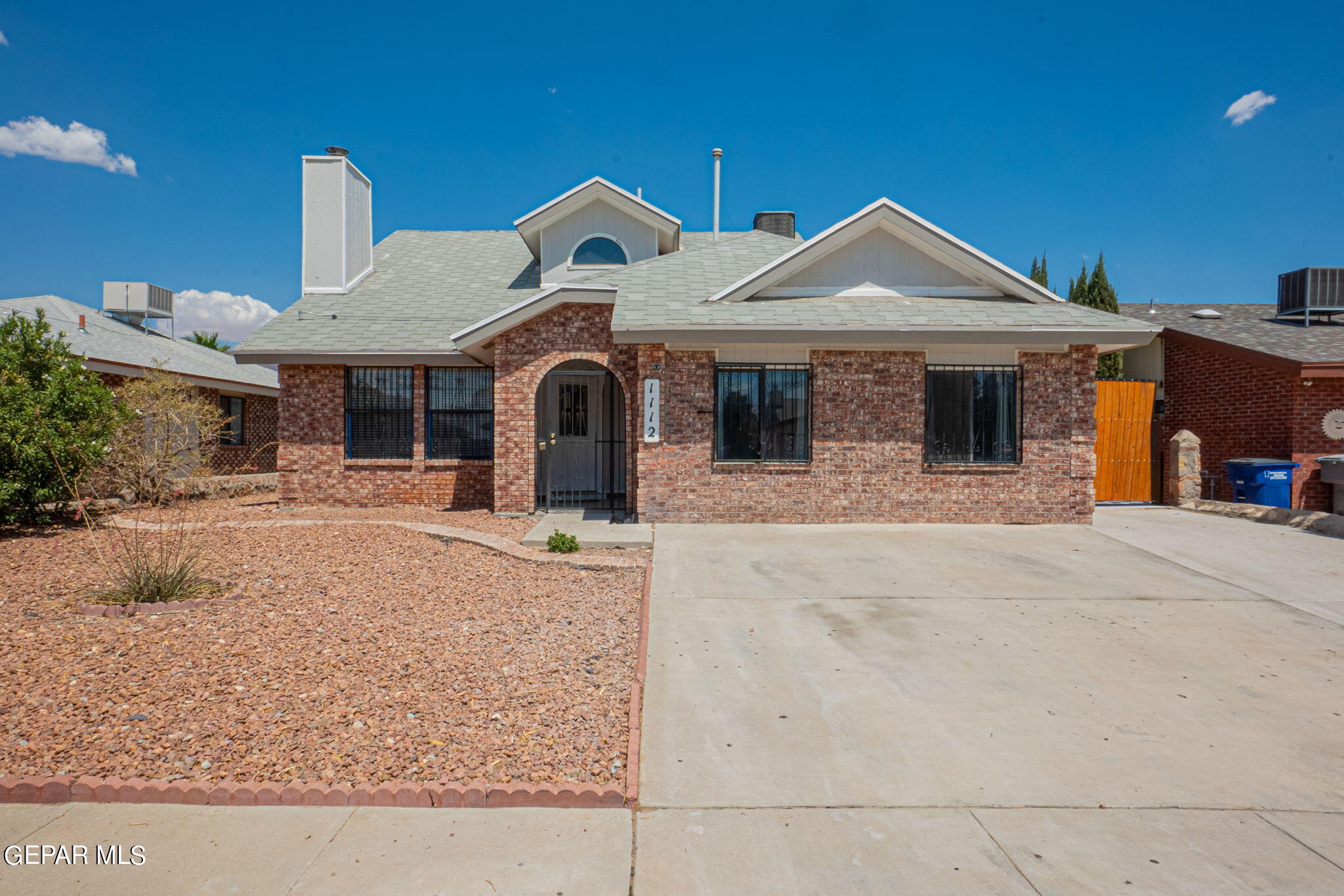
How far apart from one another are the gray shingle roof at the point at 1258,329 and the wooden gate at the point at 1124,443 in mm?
1975

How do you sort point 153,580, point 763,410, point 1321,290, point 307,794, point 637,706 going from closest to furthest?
1. point 307,794
2. point 637,706
3. point 153,580
4. point 763,410
5. point 1321,290

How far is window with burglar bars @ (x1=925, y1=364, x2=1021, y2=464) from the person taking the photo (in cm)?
1088

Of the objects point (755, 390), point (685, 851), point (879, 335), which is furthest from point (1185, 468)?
point (685, 851)

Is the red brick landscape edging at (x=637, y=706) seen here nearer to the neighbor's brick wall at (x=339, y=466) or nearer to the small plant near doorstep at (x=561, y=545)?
the small plant near doorstep at (x=561, y=545)

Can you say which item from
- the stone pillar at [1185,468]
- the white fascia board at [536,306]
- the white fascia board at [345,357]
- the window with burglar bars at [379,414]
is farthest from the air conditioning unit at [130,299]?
the stone pillar at [1185,468]

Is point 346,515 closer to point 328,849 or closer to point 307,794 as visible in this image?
point 307,794

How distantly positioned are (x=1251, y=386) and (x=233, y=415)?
23513 millimetres

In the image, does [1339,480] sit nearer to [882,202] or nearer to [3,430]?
[882,202]

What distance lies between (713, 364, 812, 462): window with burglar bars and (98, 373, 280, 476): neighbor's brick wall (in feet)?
42.5

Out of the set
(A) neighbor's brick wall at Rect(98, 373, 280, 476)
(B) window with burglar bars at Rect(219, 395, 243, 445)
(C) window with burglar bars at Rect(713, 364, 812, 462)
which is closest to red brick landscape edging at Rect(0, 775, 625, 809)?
(C) window with burglar bars at Rect(713, 364, 812, 462)

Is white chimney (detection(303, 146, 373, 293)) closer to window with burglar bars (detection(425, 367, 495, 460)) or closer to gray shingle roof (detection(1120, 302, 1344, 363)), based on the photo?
window with burglar bars (detection(425, 367, 495, 460))

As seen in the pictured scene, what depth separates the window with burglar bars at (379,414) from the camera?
43.1ft

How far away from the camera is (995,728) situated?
4371 mm

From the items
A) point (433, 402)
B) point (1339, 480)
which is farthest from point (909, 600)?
point (1339, 480)
